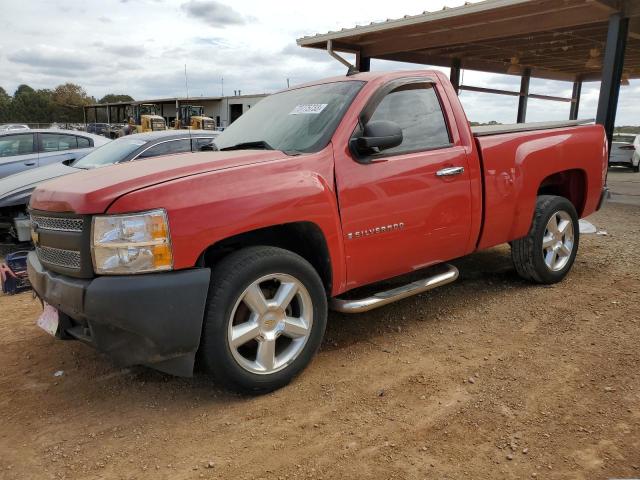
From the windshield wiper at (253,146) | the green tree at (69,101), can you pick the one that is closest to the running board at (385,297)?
the windshield wiper at (253,146)

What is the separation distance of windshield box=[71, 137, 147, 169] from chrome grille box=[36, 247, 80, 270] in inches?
152

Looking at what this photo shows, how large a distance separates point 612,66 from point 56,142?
981 cm

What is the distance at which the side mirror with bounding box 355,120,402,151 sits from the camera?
3.27 meters

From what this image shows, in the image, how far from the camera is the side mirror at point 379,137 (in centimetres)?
327

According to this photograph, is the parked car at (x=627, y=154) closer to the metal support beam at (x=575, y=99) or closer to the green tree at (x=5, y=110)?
the metal support beam at (x=575, y=99)

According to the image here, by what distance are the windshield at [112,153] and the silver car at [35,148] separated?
6.04 ft

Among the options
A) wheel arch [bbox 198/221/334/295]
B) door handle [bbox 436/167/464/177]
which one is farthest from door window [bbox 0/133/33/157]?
door handle [bbox 436/167/464/177]

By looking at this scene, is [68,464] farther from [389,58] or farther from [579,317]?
[389,58]

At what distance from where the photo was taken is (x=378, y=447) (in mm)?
2537

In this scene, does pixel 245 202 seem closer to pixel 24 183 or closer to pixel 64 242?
pixel 64 242

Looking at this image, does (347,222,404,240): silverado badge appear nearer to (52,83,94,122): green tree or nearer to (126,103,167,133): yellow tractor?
(126,103,167,133): yellow tractor

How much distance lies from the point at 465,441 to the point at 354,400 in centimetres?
67

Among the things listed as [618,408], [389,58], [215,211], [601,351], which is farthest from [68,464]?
[389,58]

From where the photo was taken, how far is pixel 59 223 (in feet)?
9.33
